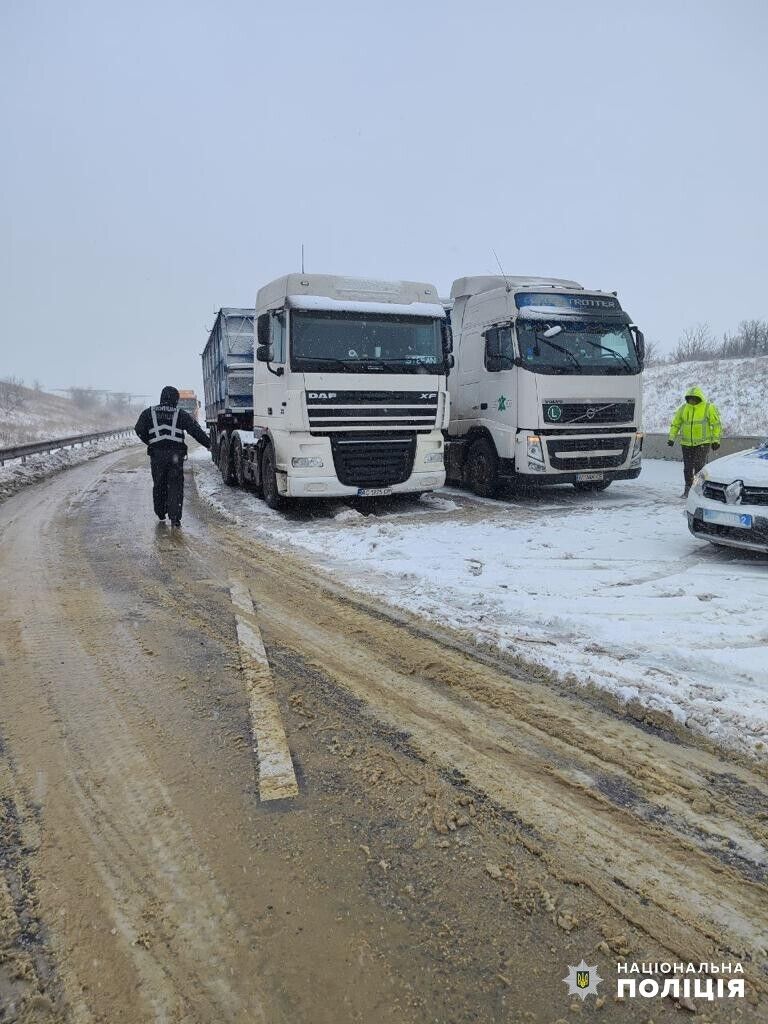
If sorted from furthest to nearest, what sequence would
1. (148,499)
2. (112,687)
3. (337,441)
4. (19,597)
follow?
(148,499) < (337,441) < (19,597) < (112,687)

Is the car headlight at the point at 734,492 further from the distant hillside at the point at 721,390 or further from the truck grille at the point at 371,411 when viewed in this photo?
the distant hillside at the point at 721,390

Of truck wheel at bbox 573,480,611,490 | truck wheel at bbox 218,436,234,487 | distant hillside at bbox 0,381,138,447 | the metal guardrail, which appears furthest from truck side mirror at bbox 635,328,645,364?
distant hillside at bbox 0,381,138,447

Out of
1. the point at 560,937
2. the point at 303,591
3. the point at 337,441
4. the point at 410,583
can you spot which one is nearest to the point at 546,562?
the point at 410,583

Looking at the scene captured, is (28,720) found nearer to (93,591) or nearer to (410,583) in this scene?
(93,591)

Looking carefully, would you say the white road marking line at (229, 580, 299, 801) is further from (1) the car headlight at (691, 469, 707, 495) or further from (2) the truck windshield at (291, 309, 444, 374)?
(2) the truck windshield at (291, 309, 444, 374)

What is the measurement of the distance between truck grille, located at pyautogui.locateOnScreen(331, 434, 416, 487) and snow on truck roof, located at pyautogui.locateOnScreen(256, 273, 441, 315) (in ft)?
6.19

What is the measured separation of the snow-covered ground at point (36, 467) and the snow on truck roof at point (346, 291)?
20.9ft

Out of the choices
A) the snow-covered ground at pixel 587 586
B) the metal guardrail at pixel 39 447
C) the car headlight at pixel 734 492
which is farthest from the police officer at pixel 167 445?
the metal guardrail at pixel 39 447

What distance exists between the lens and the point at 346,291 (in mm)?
9219

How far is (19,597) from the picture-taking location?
17.5 feet

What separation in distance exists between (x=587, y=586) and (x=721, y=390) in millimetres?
24319

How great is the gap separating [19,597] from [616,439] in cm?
857

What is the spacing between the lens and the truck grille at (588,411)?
390 inches

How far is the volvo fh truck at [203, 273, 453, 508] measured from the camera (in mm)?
8852
